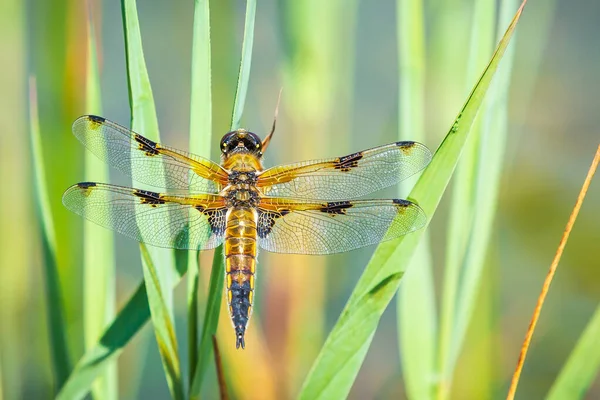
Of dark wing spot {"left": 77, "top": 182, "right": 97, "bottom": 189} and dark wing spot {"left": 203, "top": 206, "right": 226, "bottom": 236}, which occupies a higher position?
dark wing spot {"left": 77, "top": 182, "right": 97, "bottom": 189}

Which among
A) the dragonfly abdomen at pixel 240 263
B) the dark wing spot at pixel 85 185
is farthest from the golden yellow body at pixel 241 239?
the dark wing spot at pixel 85 185

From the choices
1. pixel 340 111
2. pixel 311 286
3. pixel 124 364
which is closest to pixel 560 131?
pixel 340 111

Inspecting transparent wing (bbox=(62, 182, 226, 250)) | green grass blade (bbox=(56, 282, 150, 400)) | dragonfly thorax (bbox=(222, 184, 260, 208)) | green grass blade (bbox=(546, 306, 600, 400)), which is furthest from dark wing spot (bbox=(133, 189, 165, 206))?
green grass blade (bbox=(546, 306, 600, 400))

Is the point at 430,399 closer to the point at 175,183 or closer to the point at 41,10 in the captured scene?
the point at 175,183

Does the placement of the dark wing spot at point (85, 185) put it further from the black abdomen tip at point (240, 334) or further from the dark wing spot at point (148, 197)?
the black abdomen tip at point (240, 334)

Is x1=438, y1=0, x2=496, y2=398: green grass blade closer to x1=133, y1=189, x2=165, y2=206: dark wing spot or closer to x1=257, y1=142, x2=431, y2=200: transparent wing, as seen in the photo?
x1=257, y1=142, x2=431, y2=200: transparent wing

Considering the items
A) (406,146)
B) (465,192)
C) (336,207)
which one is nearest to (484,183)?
(465,192)

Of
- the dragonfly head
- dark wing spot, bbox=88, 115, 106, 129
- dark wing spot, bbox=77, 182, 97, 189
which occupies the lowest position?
dark wing spot, bbox=77, 182, 97, 189
